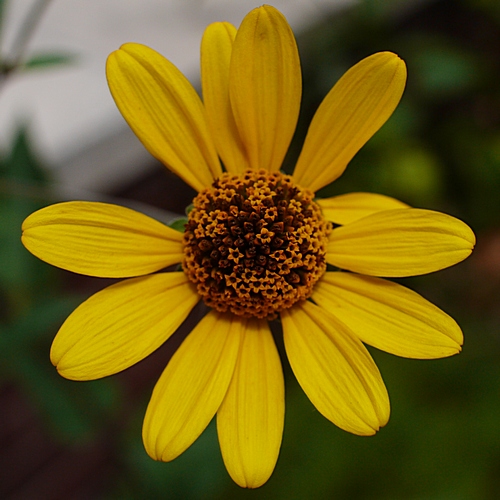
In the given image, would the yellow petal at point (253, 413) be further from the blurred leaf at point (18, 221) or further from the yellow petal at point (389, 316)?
the blurred leaf at point (18, 221)

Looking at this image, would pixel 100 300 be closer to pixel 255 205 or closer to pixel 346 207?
pixel 255 205

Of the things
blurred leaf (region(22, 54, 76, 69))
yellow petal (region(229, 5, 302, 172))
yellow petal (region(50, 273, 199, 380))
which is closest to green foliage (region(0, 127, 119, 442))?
blurred leaf (region(22, 54, 76, 69))

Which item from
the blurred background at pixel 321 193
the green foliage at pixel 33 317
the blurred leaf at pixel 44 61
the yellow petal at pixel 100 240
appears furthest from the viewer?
the blurred background at pixel 321 193

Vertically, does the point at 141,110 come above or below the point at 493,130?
above

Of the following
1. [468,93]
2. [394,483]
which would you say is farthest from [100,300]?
[468,93]

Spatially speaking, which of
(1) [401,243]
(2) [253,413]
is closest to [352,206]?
(1) [401,243]

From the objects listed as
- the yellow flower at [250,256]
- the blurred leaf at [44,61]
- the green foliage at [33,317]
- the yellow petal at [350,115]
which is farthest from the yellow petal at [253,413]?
the blurred leaf at [44,61]
